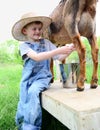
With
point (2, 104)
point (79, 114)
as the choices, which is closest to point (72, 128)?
point (79, 114)

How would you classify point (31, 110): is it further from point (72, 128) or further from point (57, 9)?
point (57, 9)

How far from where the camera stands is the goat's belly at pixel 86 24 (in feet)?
5.53

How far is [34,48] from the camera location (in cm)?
194

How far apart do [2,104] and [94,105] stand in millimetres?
1433

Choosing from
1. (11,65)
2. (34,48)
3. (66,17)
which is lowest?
(11,65)

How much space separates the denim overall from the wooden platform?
101 mm

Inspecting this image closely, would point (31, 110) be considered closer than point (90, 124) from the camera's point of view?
No

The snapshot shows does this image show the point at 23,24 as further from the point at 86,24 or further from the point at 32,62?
the point at 86,24

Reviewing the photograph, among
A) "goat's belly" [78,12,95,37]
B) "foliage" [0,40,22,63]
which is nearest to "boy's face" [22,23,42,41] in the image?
"goat's belly" [78,12,95,37]

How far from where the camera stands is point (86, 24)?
169 centimetres

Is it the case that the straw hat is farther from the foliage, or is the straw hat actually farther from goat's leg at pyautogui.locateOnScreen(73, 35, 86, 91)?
the foliage

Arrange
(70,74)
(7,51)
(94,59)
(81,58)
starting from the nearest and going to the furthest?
(81,58)
(94,59)
(70,74)
(7,51)

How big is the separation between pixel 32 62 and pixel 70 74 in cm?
27

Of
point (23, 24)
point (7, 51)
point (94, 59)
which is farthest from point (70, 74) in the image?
point (7, 51)
